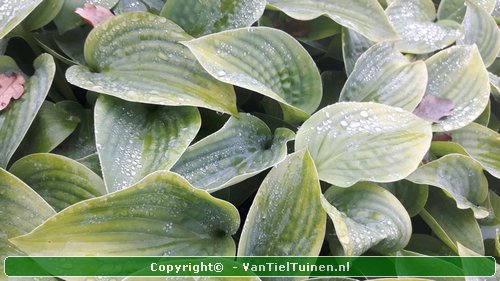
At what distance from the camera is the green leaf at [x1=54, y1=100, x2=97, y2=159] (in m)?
0.83

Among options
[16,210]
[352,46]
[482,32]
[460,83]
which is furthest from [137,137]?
[482,32]

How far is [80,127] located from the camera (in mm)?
856

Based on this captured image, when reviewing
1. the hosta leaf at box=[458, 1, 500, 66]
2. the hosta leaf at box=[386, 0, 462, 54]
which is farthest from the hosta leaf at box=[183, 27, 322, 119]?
the hosta leaf at box=[458, 1, 500, 66]

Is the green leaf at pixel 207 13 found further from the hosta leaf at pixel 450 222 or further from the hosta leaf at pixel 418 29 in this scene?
the hosta leaf at pixel 450 222

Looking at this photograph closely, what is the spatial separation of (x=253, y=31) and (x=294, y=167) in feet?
0.78

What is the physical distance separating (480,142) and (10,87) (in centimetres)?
81

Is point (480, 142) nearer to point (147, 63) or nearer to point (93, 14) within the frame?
point (147, 63)

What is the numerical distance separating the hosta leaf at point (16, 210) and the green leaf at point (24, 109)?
1.7 inches

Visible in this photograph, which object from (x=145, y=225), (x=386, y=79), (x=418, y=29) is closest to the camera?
(x=145, y=225)

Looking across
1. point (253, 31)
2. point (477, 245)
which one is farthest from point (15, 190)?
point (477, 245)

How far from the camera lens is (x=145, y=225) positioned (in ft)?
2.23

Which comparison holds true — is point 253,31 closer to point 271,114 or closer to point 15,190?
point 271,114

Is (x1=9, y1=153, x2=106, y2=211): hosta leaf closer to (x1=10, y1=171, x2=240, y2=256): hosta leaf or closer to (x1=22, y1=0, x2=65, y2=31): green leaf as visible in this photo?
(x1=10, y1=171, x2=240, y2=256): hosta leaf

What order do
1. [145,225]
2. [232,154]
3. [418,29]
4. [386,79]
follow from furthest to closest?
[418,29] < [386,79] < [232,154] < [145,225]
